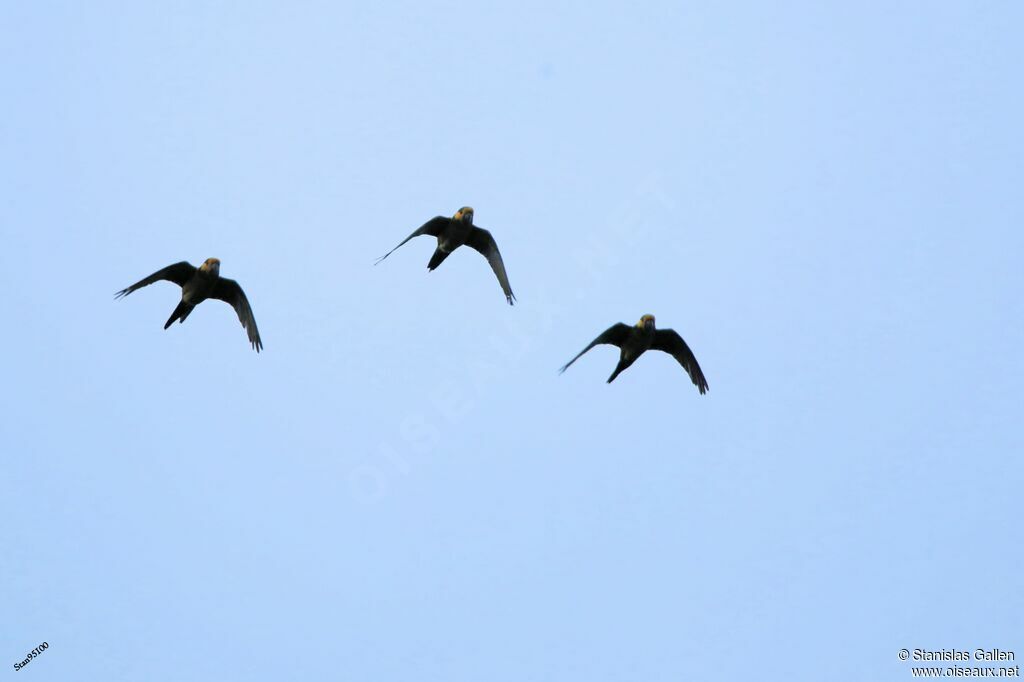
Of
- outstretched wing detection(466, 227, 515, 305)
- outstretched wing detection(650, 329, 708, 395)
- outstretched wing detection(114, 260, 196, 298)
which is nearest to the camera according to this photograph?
outstretched wing detection(114, 260, 196, 298)

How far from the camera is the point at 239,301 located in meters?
23.9

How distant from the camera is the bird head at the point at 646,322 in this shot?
23609 millimetres

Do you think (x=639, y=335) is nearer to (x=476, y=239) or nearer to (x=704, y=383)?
(x=704, y=383)

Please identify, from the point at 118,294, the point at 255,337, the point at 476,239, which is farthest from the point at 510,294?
the point at 118,294

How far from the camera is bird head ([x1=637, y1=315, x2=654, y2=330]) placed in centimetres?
2361

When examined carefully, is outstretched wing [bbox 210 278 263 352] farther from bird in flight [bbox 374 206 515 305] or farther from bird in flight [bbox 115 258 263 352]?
bird in flight [bbox 374 206 515 305]

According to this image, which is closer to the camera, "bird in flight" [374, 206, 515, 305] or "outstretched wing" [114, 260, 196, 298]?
"outstretched wing" [114, 260, 196, 298]

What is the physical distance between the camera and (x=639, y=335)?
78.1 ft

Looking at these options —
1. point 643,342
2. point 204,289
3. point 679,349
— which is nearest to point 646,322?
point 643,342

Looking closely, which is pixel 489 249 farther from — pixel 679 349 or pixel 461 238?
pixel 679 349

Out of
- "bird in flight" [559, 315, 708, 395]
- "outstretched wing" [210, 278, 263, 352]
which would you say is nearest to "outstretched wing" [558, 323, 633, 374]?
"bird in flight" [559, 315, 708, 395]

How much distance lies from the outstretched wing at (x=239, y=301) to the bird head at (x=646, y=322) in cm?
721

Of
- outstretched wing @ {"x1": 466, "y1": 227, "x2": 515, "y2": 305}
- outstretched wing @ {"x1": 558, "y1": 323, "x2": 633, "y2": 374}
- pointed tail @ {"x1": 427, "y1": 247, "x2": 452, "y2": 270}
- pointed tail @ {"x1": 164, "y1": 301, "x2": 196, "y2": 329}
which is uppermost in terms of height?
outstretched wing @ {"x1": 466, "y1": 227, "x2": 515, "y2": 305}

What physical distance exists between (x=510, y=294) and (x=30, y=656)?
1101 centimetres
